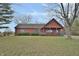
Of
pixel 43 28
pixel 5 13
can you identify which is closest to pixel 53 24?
pixel 43 28

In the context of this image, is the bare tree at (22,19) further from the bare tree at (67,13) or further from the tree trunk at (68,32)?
the tree trunk at (68,32)

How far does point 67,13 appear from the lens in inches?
107

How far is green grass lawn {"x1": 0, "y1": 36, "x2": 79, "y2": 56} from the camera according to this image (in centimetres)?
267

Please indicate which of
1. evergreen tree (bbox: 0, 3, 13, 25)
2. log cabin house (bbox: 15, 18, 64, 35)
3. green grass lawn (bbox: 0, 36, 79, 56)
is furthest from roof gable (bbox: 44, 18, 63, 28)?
evergreen tree (bbox: 0, 3, 13, 25)

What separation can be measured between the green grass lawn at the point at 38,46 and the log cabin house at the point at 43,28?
49 millimetres

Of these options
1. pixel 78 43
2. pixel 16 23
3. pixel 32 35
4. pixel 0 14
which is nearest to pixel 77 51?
pixel 78 43

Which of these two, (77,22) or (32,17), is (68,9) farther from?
(32,17)

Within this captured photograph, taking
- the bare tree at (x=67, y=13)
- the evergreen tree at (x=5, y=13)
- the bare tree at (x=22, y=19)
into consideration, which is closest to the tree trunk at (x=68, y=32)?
the bare tree at (x=67, y=13)

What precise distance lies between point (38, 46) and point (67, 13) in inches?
16.4

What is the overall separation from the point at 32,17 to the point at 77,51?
53 cm

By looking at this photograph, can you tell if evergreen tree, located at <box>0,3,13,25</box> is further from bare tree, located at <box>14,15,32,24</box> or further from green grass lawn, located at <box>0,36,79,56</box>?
green grass lawn, located at <box>0,36,79,56</box>

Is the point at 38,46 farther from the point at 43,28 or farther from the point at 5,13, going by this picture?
the point at 5,13

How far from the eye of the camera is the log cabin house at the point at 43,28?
8.84 feet

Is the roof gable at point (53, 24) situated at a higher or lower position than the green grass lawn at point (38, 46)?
higher
